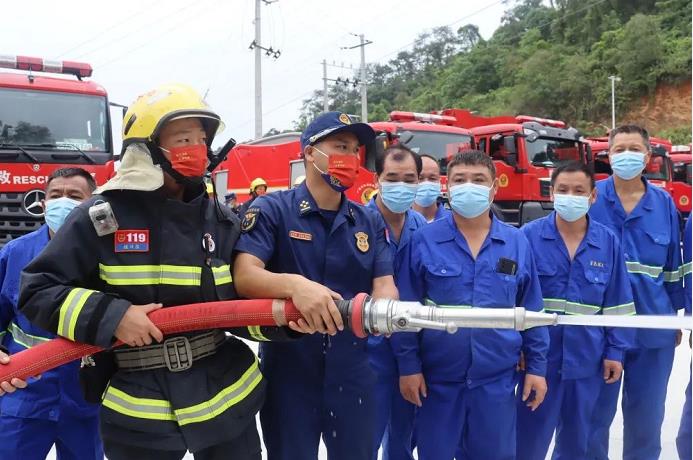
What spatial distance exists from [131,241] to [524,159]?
31.8ft

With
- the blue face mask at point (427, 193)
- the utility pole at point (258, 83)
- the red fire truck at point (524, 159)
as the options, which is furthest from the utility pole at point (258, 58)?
the blue face mask at point (427, 193)

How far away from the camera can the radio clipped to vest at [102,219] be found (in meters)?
1.75

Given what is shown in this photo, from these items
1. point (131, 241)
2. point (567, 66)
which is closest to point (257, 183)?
point (131, 241)

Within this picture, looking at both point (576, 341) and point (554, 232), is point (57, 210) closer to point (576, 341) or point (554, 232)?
point (554, 232)

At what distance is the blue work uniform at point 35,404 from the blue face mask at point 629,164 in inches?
116

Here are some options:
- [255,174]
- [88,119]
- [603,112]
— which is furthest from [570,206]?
[603,112]

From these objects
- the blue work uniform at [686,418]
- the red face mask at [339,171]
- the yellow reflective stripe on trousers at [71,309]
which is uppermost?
the red face mask at [339,171]

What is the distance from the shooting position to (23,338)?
8.34 feet

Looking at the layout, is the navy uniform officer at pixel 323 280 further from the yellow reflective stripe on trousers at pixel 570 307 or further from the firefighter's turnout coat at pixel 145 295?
the yellow reflective stripe on trousers at pixel 570 307

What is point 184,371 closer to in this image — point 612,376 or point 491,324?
point 491,324

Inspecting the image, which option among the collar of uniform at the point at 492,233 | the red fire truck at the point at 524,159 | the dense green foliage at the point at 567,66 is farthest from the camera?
the dense green foliage at the point at 567,66

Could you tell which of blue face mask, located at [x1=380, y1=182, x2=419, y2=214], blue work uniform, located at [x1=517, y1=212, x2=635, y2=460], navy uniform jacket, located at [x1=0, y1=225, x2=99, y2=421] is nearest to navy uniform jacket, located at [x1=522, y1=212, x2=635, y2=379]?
blue work uniform, located at [x1=517, y1=212, x2=635, y2=460]

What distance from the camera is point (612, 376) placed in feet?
10.1

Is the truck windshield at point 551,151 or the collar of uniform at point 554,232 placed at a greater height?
the truck windshield at point 551,151
